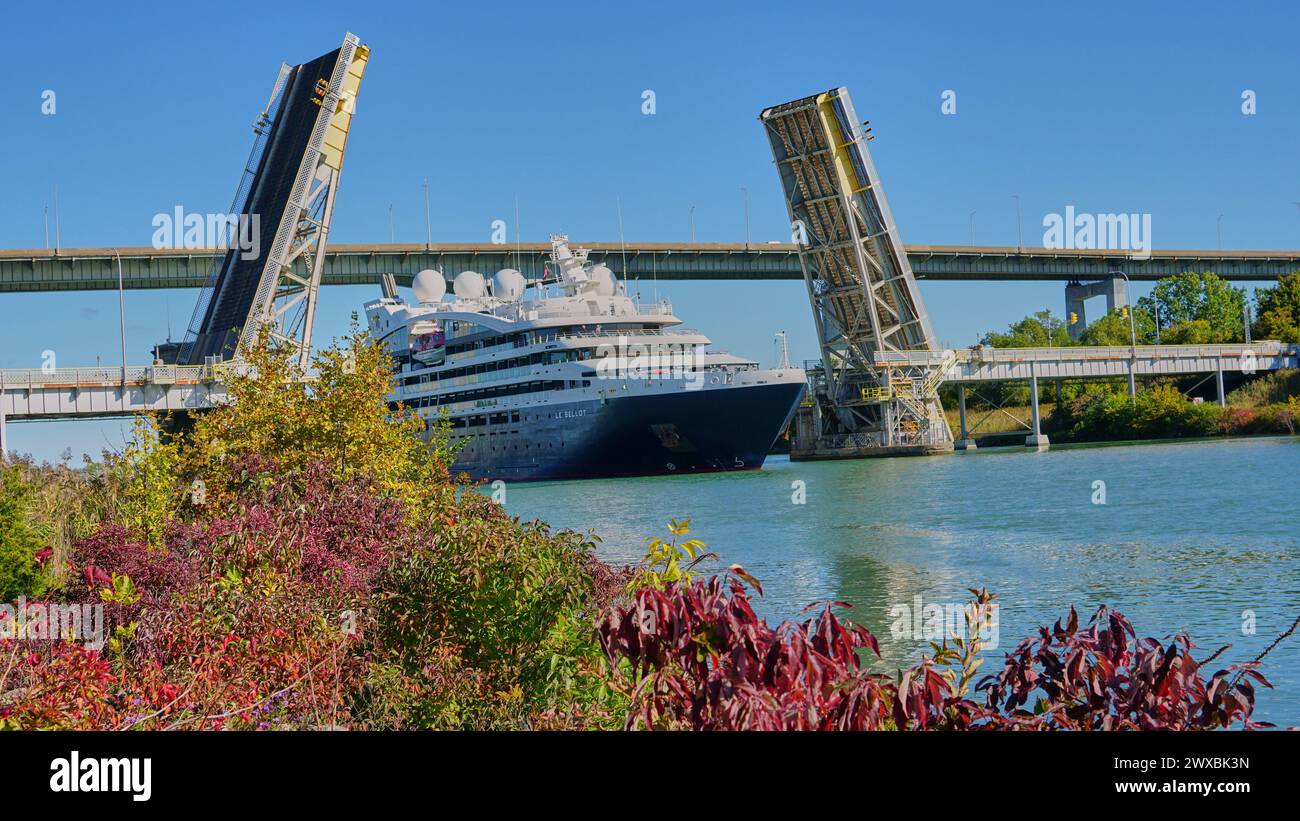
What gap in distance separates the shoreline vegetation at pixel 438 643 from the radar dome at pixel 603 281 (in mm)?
45601

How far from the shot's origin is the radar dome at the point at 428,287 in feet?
226

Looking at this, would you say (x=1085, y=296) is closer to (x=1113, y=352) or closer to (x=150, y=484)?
(x=1113, y=352)

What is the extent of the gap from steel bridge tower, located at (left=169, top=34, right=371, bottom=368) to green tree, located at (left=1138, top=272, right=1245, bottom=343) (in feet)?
230

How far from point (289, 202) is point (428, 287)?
39.8m

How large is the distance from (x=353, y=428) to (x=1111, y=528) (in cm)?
1553

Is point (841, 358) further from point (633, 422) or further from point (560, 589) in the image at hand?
point (560, 589)

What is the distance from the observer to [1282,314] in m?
77.4

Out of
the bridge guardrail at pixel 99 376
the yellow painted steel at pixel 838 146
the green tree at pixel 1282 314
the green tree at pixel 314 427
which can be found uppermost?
the yellow painted steel at pixel 838 146

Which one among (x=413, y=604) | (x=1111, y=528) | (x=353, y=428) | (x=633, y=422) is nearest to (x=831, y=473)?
(x=633, y=422)

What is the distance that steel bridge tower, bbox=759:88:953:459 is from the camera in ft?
153

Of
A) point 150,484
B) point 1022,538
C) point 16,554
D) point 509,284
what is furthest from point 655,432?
point 16,554

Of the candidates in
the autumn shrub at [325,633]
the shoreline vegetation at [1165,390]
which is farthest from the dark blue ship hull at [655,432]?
the autumn shrub at [325,633]

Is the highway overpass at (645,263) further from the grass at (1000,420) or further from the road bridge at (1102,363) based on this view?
the road bridge at (1102,363)
